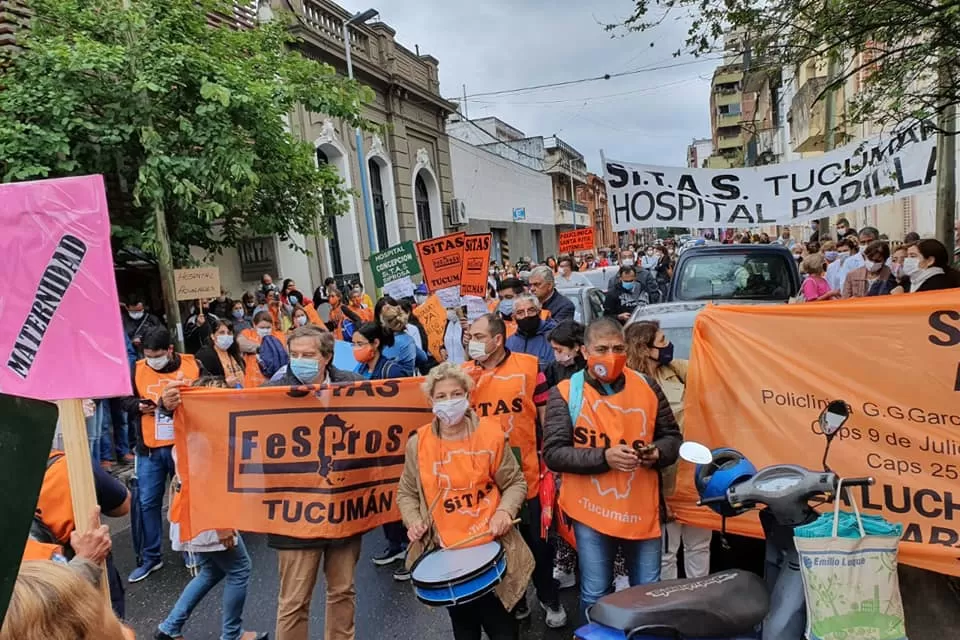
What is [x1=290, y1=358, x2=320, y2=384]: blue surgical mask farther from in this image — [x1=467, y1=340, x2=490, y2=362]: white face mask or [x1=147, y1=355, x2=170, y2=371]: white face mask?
[x1=147, y1=355, x2=170, y2=371]: white face mask

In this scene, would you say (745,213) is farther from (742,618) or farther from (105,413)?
(105,413)

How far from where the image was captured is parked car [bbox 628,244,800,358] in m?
7.84

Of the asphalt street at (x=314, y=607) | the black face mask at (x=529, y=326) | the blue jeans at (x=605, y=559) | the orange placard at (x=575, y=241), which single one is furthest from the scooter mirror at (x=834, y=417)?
the orange placard at (x=575, y=241)

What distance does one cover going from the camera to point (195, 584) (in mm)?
3693

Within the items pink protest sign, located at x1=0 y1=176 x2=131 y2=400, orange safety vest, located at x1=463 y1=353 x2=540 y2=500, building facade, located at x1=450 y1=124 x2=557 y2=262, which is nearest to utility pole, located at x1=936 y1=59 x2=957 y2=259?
orange safety vest, located at x1=463 y1=353 x2=540 y2=500

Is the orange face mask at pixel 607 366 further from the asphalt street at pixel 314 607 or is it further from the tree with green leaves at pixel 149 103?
the tree with green leaves at pixel 149 103

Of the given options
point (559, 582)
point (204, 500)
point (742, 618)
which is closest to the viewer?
point (742, 618)

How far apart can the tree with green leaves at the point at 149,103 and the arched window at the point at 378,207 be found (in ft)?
34.1

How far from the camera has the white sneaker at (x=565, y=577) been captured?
4258mm

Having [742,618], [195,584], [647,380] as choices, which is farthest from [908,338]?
[195,584]

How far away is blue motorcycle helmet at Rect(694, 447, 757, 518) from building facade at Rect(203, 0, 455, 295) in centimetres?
1159

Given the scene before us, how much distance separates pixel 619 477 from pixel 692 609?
0.91 metres

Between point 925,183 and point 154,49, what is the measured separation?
8776 millimetres

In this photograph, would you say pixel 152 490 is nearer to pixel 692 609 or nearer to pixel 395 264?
pixel 692 609
